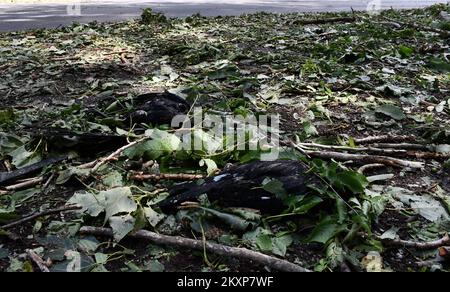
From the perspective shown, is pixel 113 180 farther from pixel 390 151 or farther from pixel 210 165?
pixel 390 151

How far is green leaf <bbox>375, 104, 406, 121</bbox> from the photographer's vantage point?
9.06 feet

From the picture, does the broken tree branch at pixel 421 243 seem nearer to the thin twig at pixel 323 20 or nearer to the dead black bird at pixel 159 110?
the dead black bird at pixel 159 110

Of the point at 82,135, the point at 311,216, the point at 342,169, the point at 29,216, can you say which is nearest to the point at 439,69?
the point at 342,169

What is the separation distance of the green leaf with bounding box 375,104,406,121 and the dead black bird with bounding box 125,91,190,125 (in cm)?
121

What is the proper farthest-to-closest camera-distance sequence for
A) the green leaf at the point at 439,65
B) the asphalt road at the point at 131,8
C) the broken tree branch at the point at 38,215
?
the asphalt road at the point at 131,8 → the green leaf at the point at 439,65 → the broken tree branch at the point at 38,215

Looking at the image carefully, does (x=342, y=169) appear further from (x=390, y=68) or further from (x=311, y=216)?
(x=390, y=68)

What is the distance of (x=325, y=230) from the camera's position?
160cm

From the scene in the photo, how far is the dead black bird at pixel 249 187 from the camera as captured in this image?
1.75m

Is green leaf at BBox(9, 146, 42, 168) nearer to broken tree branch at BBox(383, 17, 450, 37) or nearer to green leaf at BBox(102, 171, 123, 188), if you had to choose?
green leaf at BBox(102, 171, 123, 188)

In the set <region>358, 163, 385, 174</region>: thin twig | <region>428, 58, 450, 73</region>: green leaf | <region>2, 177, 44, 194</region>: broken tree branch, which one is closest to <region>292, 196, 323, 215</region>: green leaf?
<region>358, 163, 385, 174</region>: thin twig

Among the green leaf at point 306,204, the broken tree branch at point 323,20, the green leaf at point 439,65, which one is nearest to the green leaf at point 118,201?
the green leaf at point 306,204

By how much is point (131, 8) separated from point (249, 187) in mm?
8034

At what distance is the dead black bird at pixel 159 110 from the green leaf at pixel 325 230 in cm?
119

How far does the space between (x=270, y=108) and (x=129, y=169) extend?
3.88 ft
